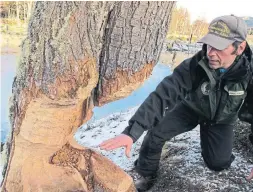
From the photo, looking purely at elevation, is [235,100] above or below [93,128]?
above

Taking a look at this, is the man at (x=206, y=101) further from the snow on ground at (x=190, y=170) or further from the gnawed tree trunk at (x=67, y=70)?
the gnawed tree trunk at (x=67, y=70)

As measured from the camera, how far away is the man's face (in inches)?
77.5

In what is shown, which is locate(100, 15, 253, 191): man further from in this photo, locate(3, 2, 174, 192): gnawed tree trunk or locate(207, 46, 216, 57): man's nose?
locate(3, 2, 174, 192): gnawed tree trunk

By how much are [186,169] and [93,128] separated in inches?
70.9

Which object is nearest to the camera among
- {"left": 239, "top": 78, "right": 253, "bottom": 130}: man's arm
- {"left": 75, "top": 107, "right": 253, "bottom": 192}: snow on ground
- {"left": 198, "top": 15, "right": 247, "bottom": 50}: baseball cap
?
{"left": 198, "top": 15, "right": 247, "bottom": 50}: baseball cap

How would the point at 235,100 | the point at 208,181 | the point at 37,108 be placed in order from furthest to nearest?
the point at 208,181
the point at 235,100
the point at 37,108

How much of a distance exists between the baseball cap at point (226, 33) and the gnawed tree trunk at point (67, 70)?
0.42 metres

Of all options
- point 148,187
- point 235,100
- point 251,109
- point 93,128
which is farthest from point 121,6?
point 93,128

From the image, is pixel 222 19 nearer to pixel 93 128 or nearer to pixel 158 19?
pixel 158 19

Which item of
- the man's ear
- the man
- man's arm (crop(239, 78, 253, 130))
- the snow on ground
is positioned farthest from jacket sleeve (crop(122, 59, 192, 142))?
the snow on ground

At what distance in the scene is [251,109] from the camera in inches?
89.1

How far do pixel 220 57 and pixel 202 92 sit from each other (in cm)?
30

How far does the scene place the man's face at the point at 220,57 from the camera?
1.97 metres

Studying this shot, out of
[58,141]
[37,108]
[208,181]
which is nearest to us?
[37,108]
